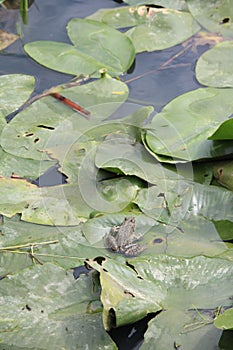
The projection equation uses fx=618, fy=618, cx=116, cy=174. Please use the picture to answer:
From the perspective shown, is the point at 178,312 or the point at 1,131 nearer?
the point at 178,312

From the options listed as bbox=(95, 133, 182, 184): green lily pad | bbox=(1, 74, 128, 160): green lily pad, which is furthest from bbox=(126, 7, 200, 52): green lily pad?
bbox=(95, 133, 182, 184): green lily pad

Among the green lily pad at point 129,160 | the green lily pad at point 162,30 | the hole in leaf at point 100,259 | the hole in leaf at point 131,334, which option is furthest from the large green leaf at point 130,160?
the green lily pad at point 162,30

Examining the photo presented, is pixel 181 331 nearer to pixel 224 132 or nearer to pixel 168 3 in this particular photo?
pixel 224 132

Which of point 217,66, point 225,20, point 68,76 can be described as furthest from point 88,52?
point 225,20

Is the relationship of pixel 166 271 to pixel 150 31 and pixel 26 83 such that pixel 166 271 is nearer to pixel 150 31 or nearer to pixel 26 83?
pixel 26 83

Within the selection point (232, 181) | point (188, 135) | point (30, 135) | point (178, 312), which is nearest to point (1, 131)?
point (30, 135)

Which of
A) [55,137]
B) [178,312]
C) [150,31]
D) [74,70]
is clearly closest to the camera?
[178,312]

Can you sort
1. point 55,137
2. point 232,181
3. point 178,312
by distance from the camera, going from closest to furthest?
1. point 178,312
2. point 232,181
3. point 55,137

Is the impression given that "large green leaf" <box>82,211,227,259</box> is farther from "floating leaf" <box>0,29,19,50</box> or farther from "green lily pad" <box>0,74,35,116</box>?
"floating leaf" <box>0,29,19,50</box>
